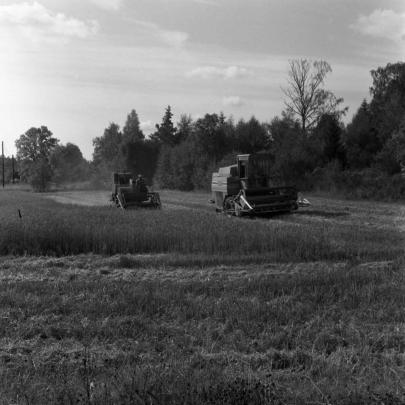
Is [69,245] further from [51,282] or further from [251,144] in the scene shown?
[251,144]

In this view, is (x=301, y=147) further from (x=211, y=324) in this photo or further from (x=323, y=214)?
(x=211, y=324)

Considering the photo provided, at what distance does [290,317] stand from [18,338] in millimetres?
2925

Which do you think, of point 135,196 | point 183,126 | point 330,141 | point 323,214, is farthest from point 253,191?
point 183,126

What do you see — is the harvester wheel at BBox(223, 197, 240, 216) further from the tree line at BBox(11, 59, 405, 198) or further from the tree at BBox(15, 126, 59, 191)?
the tree at BBox(15, 126, 59, 191)

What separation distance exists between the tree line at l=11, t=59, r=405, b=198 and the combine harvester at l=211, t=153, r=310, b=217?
148 centimetres

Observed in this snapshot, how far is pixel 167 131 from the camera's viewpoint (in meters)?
78.1

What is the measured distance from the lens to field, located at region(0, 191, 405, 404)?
12.9 feet

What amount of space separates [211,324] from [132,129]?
7514 centimetres

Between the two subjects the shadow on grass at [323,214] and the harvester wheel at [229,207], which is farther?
the harvester wheel at [229,207]

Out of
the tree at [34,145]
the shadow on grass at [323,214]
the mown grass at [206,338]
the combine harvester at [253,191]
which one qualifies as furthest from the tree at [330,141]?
the tree at [34,145]

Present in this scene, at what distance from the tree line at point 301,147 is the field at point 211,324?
12.0 metres

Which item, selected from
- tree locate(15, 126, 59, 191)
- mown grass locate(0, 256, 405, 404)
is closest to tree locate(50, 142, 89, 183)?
tree locate(15, 126, 59, 191)

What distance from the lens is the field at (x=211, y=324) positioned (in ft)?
12.9

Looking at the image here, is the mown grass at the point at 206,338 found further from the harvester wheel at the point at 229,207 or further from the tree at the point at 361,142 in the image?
the tree at the point at 361,142
